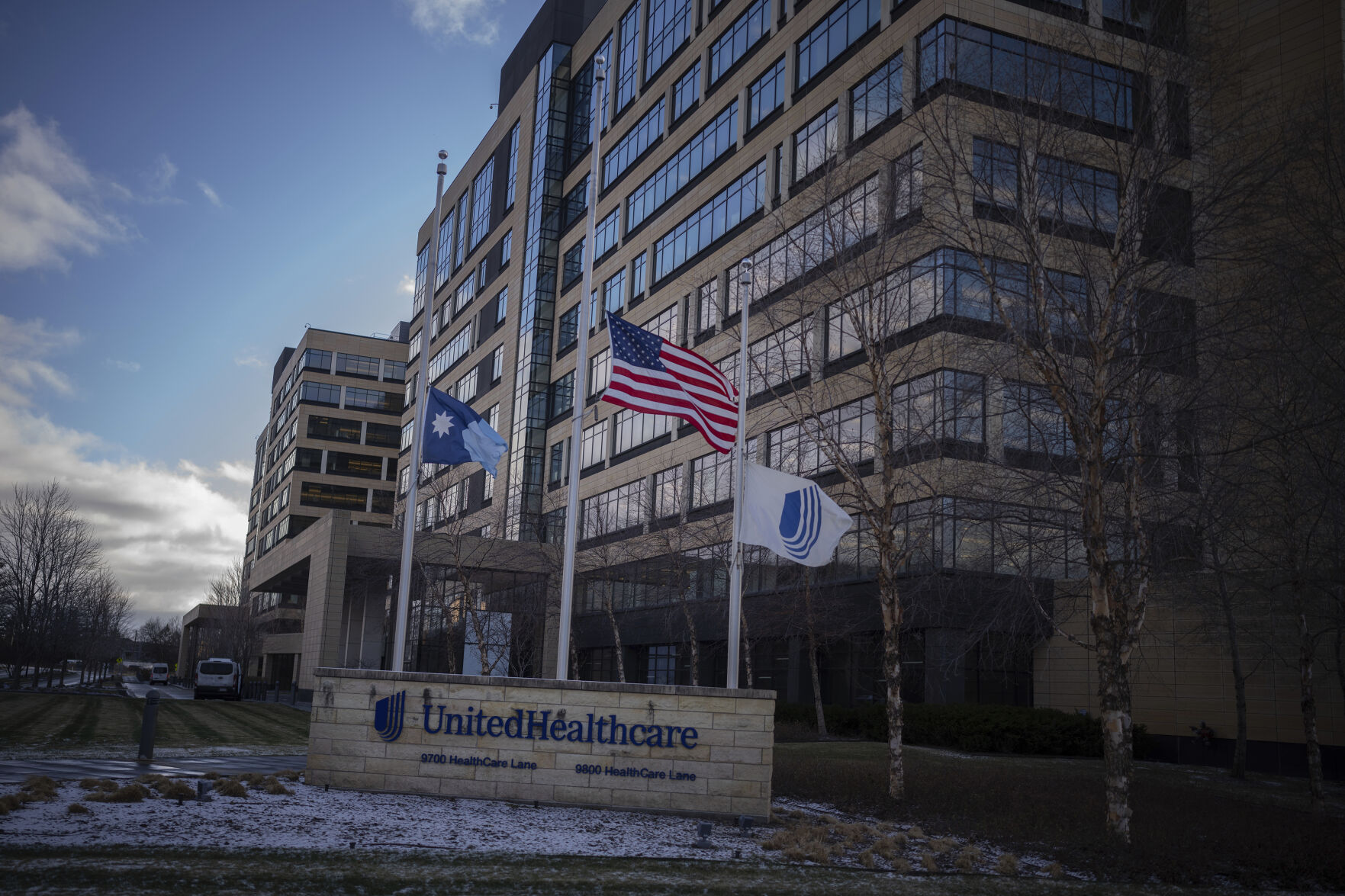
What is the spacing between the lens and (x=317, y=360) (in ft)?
366

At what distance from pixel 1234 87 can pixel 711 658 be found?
3601 centimetres

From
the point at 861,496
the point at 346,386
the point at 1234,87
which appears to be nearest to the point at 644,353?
the point at 861,496

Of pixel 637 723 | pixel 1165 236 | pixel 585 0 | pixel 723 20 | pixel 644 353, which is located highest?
pixel 585 0

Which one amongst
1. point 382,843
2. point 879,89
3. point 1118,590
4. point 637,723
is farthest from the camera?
point 879,89

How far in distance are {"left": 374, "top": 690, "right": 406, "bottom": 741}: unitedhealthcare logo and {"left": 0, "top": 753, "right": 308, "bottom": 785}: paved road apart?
289 cm

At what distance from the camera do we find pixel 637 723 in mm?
16109

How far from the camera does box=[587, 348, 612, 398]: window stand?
59.9m

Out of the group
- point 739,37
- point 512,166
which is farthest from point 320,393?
point 739,37

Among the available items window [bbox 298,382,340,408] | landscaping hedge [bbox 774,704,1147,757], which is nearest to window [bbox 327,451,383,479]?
window [bbox 298,382,340,408]

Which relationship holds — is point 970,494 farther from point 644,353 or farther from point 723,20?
point 723,20

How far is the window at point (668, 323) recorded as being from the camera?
5319cm

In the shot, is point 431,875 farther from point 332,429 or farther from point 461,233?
point 332,429

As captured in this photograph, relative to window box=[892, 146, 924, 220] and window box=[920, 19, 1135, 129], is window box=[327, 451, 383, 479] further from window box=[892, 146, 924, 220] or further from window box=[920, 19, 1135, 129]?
window box=[892, 146, 924, 220]

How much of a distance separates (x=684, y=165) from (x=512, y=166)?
2345 cm
